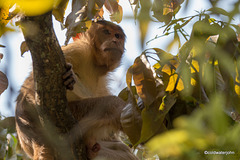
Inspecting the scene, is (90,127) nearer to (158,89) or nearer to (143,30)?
(158,89)

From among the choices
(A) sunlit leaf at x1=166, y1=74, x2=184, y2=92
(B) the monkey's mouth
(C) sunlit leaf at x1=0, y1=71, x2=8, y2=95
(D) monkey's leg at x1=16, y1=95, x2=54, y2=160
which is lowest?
(D) monkey's leg at x1=16, y1=95, x2=54, y2=160

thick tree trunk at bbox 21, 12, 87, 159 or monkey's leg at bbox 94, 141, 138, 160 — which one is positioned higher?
thick tree trunk at bbox 21, 12, 87, 159

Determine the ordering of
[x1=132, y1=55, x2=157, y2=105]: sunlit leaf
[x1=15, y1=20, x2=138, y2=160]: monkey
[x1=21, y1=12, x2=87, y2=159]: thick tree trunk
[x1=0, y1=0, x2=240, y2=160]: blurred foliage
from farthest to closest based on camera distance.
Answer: [x1=15, y1=20, x2=138, y2=160]: monkey → [x1=21, y1=12, x2=87, y2=159]: thick tree trunk → [x1=132, y1=55, x2=157, y2=105]: sunlit leaf → [x1=0, y1=0, x2=240, y2=160]: blurred foliage

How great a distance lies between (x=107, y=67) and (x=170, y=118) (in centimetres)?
283

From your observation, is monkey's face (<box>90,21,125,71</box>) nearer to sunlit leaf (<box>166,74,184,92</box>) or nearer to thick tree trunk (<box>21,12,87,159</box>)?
thick tree trunk (<box>21,12,87,159</box>)

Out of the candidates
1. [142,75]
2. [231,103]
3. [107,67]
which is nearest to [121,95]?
[142,75]

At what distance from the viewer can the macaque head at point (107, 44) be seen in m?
5.41

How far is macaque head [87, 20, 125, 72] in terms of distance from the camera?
213 inches

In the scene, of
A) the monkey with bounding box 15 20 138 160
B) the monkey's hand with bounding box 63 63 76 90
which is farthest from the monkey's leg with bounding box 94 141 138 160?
the monkey's hand with bounding box 63 63 76 90

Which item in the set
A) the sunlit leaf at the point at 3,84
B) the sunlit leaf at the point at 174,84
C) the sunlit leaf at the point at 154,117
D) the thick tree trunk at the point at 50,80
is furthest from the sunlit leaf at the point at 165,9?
the sunlit leaf at the point at 3,84

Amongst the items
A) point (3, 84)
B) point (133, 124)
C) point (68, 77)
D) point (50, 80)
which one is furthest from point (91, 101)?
point (3, 84)

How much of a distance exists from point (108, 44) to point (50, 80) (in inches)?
95.9

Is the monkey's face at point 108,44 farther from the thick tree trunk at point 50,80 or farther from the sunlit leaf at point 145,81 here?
the sunlit leaf at point 145,81

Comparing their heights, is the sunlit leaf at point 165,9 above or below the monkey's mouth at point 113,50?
above
